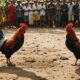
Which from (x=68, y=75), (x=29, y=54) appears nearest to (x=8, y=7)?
(x=29, y=54)

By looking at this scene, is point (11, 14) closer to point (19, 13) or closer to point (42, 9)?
point (19, 13)

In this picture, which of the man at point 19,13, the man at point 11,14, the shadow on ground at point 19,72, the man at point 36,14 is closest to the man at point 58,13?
the man at point 36,14

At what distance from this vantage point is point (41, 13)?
22031 mm

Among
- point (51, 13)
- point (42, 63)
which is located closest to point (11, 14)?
point (51, 13)

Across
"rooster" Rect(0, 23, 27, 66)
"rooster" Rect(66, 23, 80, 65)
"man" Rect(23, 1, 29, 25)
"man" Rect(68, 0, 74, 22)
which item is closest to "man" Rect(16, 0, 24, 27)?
"man" Rect(23, 1, 29, 25)

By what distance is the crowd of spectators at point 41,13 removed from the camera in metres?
21.7

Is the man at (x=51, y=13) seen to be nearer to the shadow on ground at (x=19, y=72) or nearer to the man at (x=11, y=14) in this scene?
the man at (x=11, y=14)

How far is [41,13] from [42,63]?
10916 mm

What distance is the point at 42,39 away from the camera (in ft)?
54.7

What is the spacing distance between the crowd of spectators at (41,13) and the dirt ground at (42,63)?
5.99 meters

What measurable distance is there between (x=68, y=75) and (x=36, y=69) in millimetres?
1137

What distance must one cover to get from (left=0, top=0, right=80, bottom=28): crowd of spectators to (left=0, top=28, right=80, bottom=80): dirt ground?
599cm

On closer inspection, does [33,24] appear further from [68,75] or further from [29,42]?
[68,75]

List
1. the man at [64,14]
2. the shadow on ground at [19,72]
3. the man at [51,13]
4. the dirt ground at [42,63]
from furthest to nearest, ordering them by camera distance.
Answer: the man at [51,13] < the man at [64,14] < the dirt ground at [42,63] < the shadow on ground at [19,72]
